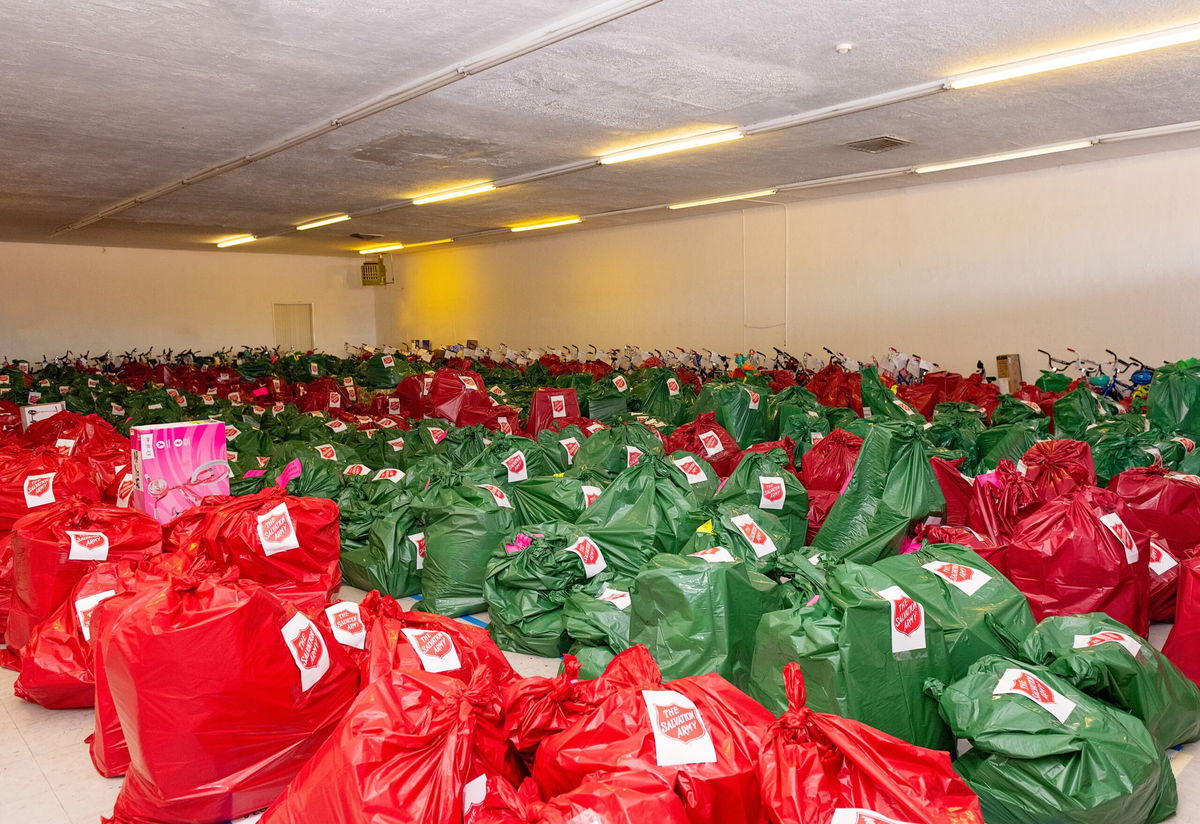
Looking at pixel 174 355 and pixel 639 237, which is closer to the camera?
pixel 639 237

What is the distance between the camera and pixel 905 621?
1990 millimetres

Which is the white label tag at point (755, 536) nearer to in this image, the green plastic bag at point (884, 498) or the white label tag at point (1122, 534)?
the green plastic bag at point (884, 498)

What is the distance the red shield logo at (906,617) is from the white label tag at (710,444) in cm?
278

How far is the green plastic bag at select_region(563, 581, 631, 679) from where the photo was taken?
2.55m

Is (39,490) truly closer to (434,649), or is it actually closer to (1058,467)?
(434,649)

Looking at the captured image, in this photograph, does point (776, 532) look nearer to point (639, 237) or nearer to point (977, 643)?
point (977, 643)

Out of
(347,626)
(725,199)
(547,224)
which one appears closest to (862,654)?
(347,626)

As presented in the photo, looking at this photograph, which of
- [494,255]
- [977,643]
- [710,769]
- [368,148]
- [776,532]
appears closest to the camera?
[710,769]

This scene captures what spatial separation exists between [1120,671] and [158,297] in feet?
49.6

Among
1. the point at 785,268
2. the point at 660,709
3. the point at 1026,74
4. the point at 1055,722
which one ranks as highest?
the point at 1026,74

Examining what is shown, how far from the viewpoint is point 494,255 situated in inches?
538

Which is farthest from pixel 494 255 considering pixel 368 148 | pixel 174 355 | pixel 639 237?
pixel 368 148

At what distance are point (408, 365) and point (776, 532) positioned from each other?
7486mm

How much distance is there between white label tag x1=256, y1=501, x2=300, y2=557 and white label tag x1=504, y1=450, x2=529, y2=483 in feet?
4.40
